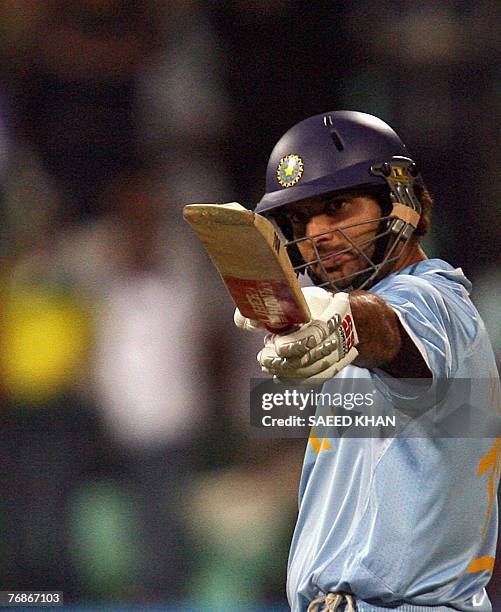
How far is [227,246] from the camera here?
1.12m

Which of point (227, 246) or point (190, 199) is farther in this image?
point (190, 199)

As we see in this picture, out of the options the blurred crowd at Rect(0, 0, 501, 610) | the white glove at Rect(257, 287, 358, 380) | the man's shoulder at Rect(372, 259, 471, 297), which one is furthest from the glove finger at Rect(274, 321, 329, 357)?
the blurred crowd at Rect(0, 0, 501, 610)

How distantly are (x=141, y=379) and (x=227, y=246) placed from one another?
84.3 inches

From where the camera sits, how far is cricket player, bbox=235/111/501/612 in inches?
50.6

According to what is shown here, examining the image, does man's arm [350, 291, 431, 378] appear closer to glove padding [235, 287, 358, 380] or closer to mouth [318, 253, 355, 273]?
glove padding [235, 287, 358, 380]

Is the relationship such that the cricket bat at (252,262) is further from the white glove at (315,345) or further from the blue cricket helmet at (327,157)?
the blue cricket helmet at (327,157)

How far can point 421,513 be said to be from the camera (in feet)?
5.08

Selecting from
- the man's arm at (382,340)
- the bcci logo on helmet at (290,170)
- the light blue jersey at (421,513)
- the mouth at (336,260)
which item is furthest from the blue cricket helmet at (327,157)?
the man's arm at (382,340)

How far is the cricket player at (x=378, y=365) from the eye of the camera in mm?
1285

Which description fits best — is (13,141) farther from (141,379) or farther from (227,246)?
(227,246)

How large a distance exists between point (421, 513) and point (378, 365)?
0.33 meters

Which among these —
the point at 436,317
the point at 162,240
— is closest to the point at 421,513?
the point at 436,317

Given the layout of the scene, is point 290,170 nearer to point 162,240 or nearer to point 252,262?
point 252,262

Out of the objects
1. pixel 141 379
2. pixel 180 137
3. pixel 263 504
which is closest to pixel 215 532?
pixel 263 504
